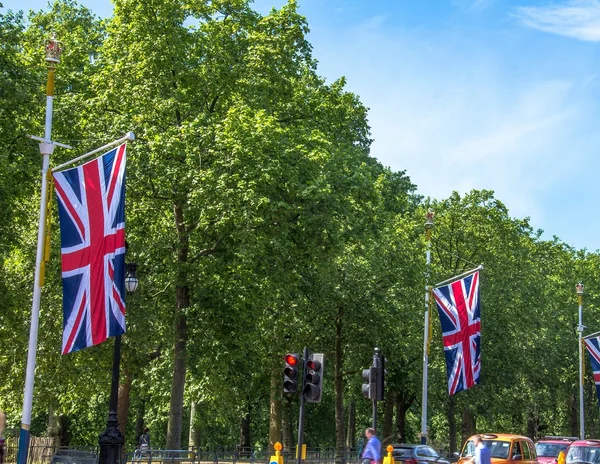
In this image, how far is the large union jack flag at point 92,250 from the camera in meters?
18.2

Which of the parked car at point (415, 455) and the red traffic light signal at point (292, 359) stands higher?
the red traffic light signal at point (292, 359)

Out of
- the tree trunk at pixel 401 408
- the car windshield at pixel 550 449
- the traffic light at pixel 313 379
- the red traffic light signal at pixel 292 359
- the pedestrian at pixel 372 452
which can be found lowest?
the pedestrian at pixel 372 452

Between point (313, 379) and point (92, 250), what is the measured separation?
204 inches

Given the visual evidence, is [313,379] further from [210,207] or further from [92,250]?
[210,207]

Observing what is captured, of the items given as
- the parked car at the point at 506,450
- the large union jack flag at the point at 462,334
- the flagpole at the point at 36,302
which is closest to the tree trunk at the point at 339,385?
the large union jack flag at the point at 462,334

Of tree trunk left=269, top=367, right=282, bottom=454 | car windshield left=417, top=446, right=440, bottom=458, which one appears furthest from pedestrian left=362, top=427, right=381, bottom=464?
tree trunk left=269, top=367, right=282, bottom=454

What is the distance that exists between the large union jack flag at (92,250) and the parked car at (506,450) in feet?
39.4

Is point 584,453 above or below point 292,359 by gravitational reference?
below

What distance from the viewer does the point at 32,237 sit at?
36469 millimetres

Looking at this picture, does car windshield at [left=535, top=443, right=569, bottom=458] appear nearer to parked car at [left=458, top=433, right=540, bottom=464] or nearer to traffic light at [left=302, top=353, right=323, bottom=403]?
parked car at [left=458, top=433, right=540, bottom=464]

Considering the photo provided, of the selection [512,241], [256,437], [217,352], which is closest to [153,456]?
[217,352]

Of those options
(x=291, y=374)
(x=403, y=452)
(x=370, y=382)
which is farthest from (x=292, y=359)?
(x=403, y=452)

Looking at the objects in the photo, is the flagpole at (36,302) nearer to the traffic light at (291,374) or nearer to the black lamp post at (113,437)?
the black lamp post at (113,437)

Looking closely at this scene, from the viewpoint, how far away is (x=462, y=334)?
34.3m
